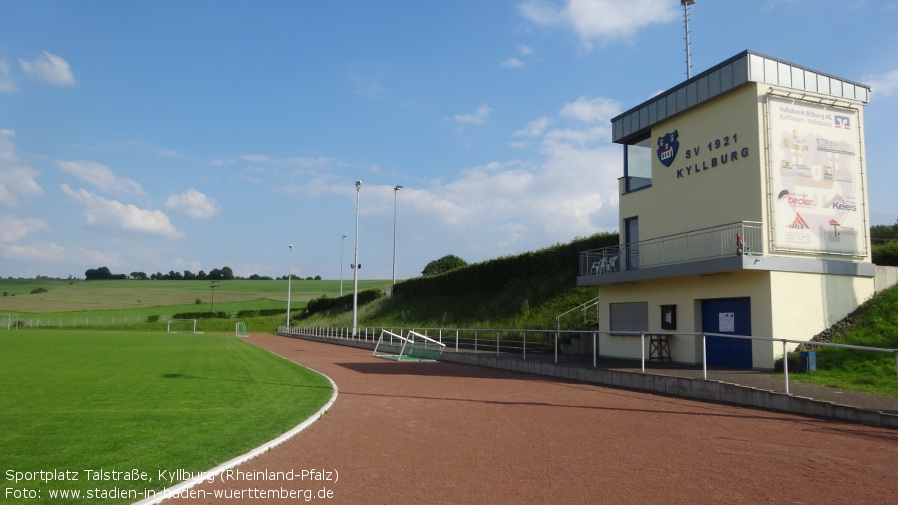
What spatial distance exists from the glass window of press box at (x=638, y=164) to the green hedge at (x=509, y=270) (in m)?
8.58

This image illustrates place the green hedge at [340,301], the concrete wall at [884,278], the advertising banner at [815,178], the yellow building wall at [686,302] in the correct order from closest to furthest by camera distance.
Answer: the yellow building wall at [686,302], the advertising banner at [815,178], the concrete wall at [884,278], the green hedge at [340,301]

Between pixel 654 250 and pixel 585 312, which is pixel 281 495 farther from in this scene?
pixel 585 312

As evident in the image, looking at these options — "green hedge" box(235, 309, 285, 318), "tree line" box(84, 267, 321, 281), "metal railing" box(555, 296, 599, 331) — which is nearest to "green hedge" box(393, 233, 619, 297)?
"metal railing" box(555, 296, 599, 331)

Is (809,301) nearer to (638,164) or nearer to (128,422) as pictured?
(638,164)

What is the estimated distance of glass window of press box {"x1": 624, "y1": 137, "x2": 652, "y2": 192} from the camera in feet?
69.5

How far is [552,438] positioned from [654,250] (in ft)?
42.5

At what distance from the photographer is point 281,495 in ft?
18.9

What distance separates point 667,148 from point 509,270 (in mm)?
20896

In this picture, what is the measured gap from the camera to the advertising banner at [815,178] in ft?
55.0

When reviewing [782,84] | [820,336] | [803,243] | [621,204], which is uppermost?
[782,84]

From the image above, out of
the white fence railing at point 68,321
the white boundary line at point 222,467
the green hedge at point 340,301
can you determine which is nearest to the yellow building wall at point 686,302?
the white boundary line at point 222,467

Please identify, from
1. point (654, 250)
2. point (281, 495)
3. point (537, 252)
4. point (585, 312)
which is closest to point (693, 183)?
point (654, 250)

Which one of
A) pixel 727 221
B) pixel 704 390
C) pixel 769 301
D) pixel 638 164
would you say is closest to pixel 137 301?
pixel 638 164

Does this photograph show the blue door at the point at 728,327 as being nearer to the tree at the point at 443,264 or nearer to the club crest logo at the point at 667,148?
the club crest logo at the point at 667,148
